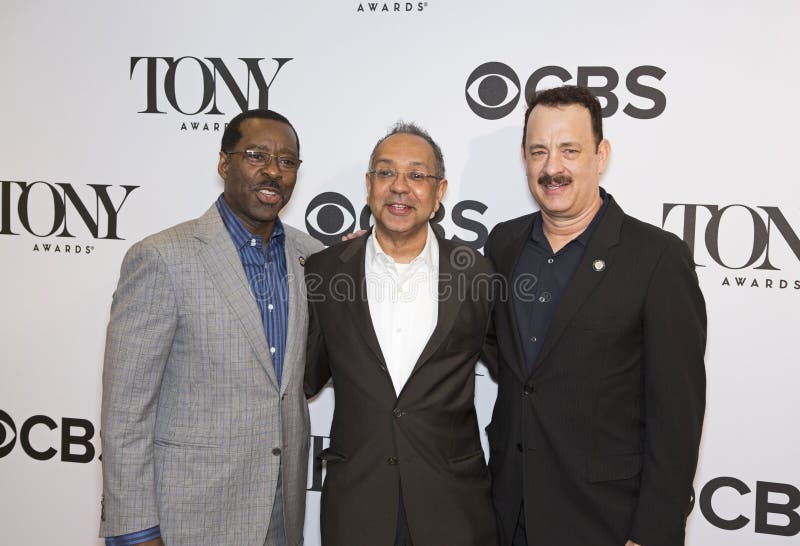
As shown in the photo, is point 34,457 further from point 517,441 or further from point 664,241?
point 664,241

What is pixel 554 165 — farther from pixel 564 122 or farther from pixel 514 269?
pixel 514 269

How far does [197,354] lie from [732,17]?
92.4 inches

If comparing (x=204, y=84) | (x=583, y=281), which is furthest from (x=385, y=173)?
(x=204, y=84)

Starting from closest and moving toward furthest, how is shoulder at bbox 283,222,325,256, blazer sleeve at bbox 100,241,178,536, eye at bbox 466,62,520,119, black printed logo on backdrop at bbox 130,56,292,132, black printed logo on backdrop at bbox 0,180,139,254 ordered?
1. blazer sleeve at bbox 100,241,178,536
2. shoulder at bbox 283,222,325,256
3. eye at bbox 466,62,520,119
4. black printed logo on backdrop at bbox 130,56,292,132
5. black printed logo on backdrop at bbox 0,180,139,254

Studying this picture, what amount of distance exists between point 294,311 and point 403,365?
376 mm

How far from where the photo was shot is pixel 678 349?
1.76m

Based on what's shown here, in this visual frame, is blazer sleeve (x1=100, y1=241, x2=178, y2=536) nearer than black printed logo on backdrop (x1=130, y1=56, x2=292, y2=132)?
Yes

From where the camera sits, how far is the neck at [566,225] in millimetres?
1984

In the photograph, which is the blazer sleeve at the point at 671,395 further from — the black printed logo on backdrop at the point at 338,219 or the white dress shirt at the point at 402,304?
the black printed logo on backdrop at the point at 338,219

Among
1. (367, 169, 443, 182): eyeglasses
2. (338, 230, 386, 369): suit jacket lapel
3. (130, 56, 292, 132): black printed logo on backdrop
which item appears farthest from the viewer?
(130, 56, 292, 132): black printed logo on backdrop

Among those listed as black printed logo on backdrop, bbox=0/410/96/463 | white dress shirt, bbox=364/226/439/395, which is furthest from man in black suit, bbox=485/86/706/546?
black printed logo on backdrop, bbox=0/410/96/463

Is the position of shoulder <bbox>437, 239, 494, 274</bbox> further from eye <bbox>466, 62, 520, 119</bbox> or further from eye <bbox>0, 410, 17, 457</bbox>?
eye <bbox>0, 410, 17, 457</bbox>

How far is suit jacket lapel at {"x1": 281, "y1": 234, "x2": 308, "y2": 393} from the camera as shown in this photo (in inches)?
75.6

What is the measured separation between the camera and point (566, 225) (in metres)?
2.00
